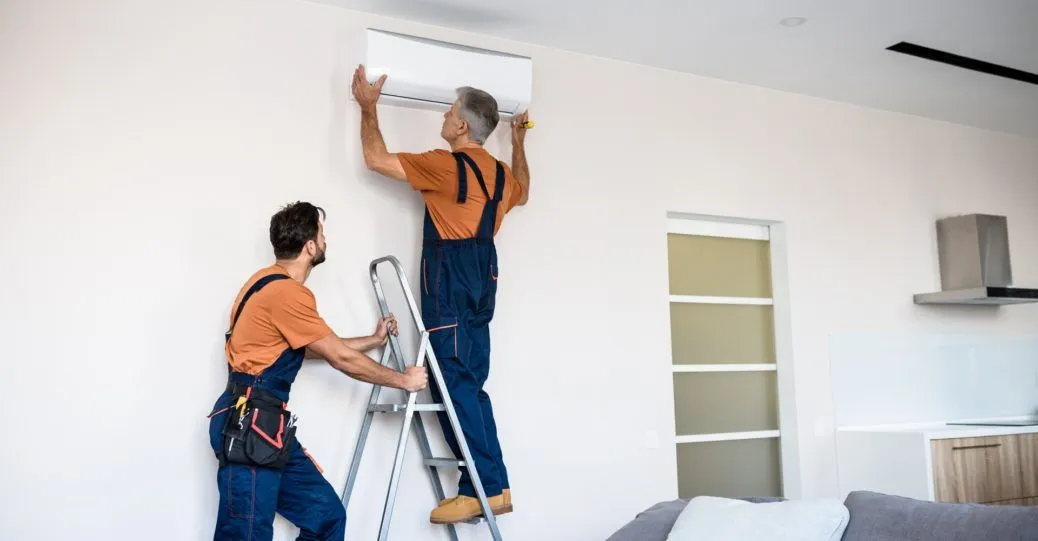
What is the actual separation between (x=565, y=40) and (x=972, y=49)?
6.80 ft

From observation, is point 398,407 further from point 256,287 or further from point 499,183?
point 499,183

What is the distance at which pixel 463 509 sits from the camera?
322 cm

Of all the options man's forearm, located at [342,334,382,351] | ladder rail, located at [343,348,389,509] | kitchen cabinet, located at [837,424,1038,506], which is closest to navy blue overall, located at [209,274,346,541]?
ladder rail, located at [343,348,389,509]

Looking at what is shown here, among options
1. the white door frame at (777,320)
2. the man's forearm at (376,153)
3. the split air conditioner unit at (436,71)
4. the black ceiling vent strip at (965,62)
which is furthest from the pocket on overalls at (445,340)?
the black ceiling vent strip at (965,62)

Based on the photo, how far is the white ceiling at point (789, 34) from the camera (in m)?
3.75

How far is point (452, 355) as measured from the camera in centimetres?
329

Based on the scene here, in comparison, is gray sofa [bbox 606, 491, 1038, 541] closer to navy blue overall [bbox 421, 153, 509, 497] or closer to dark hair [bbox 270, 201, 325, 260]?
navy blue overall [bbox 421, 153, 509, 497]

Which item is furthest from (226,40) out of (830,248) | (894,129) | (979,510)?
(894,129)

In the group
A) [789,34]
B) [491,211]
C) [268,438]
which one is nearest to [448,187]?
[491,211]

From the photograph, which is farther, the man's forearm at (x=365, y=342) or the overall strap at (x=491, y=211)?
→ the overall strap at (x=491, y=211)

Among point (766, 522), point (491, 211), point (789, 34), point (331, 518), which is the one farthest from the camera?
point (789, 34)

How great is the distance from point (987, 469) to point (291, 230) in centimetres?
383

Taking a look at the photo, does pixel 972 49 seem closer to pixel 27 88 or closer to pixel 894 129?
pixel 894 129

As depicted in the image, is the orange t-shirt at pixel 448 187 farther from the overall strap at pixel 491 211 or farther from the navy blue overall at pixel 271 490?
the navy blue overall at pixel 271 490
